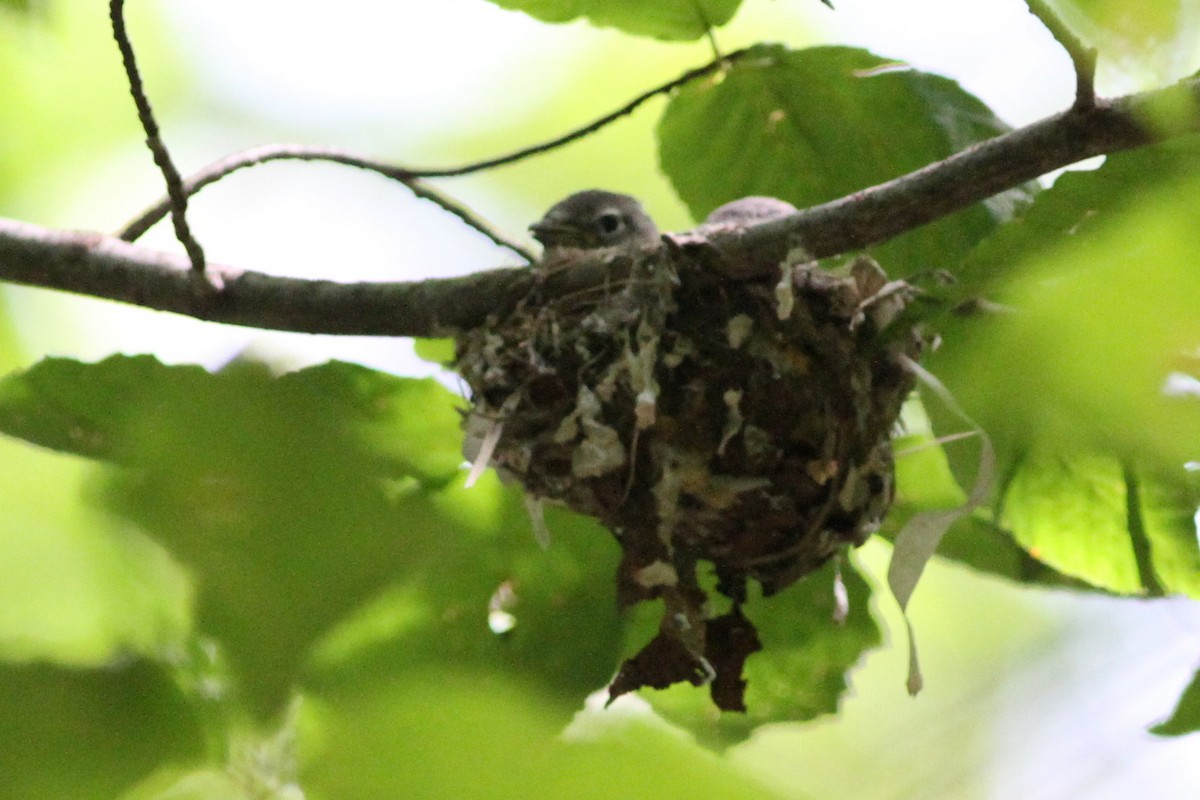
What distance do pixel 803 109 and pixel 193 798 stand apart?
215 centimetres

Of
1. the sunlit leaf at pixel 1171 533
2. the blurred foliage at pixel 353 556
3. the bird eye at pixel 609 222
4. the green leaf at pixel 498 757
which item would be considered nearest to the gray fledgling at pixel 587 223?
the bird eye at pixel 609 222

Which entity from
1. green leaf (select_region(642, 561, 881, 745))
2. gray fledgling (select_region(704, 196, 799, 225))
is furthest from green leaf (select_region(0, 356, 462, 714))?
gray fledgling (select_region(704, 196, 799, 225))

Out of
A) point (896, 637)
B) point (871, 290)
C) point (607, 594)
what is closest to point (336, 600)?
point (607, 594)

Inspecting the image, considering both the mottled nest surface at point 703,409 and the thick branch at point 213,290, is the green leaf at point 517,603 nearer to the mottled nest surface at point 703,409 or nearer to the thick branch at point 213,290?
the mottled nest surface at point 703,409

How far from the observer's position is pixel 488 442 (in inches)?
86.0

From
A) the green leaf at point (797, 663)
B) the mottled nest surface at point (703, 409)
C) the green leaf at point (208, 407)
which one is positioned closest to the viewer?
the green leaf at point (208, 407)

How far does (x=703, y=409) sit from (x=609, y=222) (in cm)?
145

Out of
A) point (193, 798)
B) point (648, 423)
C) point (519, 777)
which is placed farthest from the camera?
point (648, 423)

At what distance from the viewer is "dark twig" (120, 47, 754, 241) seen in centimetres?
238

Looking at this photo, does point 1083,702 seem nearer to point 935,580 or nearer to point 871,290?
point 871,290

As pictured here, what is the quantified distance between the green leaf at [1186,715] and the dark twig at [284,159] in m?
1.72

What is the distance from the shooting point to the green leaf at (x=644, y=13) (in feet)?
7.47

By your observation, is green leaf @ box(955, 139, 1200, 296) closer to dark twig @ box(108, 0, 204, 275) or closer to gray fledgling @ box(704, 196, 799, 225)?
gray fledgling @ box(704, 196, 799, 225)

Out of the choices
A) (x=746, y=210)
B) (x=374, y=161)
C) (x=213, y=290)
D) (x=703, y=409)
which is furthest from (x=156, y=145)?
(x=746, y=210)
